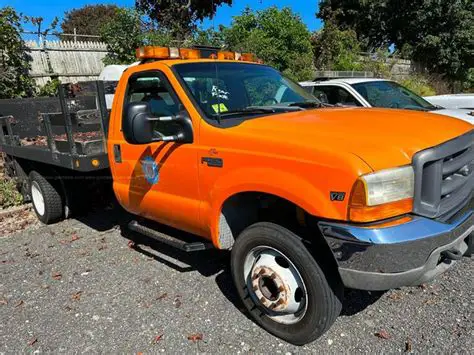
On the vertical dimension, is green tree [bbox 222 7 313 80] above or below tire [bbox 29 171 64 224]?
above

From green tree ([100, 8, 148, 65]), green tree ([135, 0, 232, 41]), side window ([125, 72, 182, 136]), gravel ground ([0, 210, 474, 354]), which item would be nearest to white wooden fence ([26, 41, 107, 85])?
green tree ([100, 8, 148, 65])

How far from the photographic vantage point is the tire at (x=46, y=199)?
18.6ft

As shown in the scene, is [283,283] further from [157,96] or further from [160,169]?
[157,96]

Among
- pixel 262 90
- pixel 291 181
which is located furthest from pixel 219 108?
pixel 291 181

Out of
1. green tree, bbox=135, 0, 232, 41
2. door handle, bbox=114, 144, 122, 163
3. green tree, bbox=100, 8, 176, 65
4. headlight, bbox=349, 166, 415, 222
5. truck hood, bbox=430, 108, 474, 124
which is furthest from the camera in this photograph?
green tree, bbox=135, 0, 232, 41

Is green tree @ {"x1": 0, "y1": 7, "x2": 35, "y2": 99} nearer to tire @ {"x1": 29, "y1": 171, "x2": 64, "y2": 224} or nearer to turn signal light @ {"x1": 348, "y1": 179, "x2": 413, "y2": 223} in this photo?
tire @ {"x1": 29, "y1": 171, "x2": 64, "y2": 224}

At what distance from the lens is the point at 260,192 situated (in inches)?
115

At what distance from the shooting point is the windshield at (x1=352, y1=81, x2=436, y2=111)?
7000 mm

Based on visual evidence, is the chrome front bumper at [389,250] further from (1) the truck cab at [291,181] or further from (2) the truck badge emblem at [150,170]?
(2) the truck badge emblem at [150,170]

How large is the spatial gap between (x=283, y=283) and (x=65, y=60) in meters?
14.1

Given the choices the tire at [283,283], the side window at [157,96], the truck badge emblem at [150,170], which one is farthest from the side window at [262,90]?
the tire at [283,283]

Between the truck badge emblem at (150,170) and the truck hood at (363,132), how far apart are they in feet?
3.47

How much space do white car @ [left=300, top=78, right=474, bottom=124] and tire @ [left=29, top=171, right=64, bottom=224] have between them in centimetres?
447

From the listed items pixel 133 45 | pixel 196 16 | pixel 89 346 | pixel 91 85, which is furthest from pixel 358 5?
pixel 89 346
